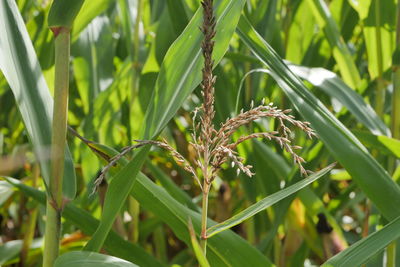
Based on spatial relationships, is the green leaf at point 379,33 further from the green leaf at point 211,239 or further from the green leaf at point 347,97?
the green leaf at point 211,239

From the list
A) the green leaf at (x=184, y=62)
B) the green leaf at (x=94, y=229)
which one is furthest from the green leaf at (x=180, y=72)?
the green leaf at (x=94, y=229)

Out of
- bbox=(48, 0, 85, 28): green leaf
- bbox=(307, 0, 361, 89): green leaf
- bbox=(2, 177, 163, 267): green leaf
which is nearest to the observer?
bbox=(48, 0, 85, 28): green leaf

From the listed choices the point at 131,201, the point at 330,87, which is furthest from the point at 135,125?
the point at 330,87

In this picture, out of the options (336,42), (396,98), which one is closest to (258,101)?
(336,42)

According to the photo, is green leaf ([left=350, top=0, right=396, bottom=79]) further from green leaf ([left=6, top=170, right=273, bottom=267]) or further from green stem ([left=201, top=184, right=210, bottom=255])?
green stem ([left=201, top=184, right=210, bottom=255])

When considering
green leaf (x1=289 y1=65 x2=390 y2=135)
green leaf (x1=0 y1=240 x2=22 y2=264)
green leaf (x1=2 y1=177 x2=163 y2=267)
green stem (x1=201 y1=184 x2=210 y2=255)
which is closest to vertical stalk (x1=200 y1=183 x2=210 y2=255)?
green stem (x1=201 y1=184 x2=210 y2=255)

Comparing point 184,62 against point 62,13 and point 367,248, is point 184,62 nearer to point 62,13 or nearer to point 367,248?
point 62,13

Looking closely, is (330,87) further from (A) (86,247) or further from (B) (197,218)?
(A) (86,247)

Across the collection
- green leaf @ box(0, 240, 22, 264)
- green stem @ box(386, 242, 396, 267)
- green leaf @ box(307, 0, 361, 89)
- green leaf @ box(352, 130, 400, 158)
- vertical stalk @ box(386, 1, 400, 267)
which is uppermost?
green leaf @ box(307, 0, 361, 89)
